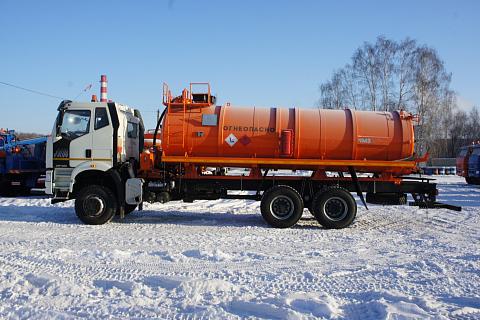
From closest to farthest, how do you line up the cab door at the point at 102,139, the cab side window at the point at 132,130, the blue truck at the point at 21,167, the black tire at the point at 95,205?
the black tire at the point at 95,205 < the cab door at the point at 102,139 < the cab side window at the point at 132,130 < the blue truck at the point at 21,167

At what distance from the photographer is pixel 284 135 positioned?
401 inches

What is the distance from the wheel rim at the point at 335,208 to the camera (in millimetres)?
10180

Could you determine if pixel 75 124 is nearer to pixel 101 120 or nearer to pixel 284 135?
pixel 101 120

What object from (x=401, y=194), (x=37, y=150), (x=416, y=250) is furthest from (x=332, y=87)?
(x=416, y=250)

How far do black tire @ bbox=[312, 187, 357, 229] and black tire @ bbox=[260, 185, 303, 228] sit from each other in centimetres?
43

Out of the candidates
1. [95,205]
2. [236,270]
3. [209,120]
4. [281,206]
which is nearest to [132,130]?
[95,205]

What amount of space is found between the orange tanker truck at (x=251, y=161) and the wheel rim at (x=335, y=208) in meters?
0.02

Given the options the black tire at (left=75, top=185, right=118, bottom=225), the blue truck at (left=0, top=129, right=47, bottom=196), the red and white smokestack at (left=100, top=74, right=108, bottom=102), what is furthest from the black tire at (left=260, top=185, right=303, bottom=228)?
the blue truck at (left=0, top=129, right=47, bottom=196)

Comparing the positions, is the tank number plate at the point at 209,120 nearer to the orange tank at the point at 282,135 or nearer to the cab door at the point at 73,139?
the orange tank at the point at 282,135

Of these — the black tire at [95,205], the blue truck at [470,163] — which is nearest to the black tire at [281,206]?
the black tire at [95,205]

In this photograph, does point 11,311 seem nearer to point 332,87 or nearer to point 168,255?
point 168,255

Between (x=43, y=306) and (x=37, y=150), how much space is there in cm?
1461

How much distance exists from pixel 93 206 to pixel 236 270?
5.40 meters

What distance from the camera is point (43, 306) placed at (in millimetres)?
4758
